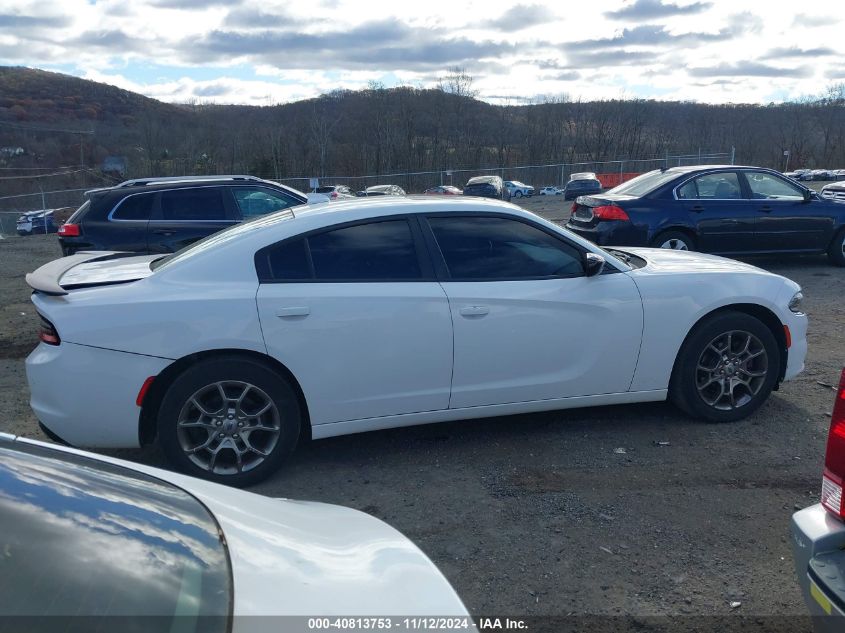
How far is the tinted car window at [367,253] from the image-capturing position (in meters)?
4.76

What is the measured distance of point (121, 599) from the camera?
157 centimetres

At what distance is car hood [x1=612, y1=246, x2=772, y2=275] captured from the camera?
541 cm

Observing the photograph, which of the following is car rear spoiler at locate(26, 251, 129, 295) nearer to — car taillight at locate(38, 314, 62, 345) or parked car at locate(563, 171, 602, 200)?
car taillight at locate(38, 314, 62, 345)

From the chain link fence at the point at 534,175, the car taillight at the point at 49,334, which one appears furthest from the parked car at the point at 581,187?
the car taillight at the point at 49,334

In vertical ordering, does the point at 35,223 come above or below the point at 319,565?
below

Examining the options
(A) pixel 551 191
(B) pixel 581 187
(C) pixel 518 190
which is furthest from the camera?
(A) pixel 551 191

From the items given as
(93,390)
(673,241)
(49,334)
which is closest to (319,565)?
(93,390)

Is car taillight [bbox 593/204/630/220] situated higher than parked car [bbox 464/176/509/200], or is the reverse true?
car taillight [bbox 593/204/630/220]

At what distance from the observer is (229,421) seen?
178 inches

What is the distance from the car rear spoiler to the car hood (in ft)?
12.1

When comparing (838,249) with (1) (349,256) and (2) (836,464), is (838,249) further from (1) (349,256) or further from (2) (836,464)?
(2) (836,464)

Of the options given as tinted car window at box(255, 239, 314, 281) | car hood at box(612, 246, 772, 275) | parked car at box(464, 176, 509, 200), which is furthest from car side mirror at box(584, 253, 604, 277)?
parked car at box(464, 176, 509, 200)

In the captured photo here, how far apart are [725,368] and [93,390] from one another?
4065 millimetres

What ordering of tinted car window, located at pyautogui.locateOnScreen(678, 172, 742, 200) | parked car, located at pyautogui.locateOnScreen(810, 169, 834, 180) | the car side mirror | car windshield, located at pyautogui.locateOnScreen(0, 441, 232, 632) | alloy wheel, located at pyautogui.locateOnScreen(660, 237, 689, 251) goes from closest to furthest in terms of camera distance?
car windshield, located at pyautogui.locateOnScreen(0, 441, 232, 632) < the car side mirror < alloy wheel, located at pyautogui.locateOnScreen(660, 237, 689, 251) < tinted car window, located at pyautogui.locateOnScreen(678, 172, 742, 200) < parked car, located at pyautogui.locateOnScreen(810, 169, 834, 180)
